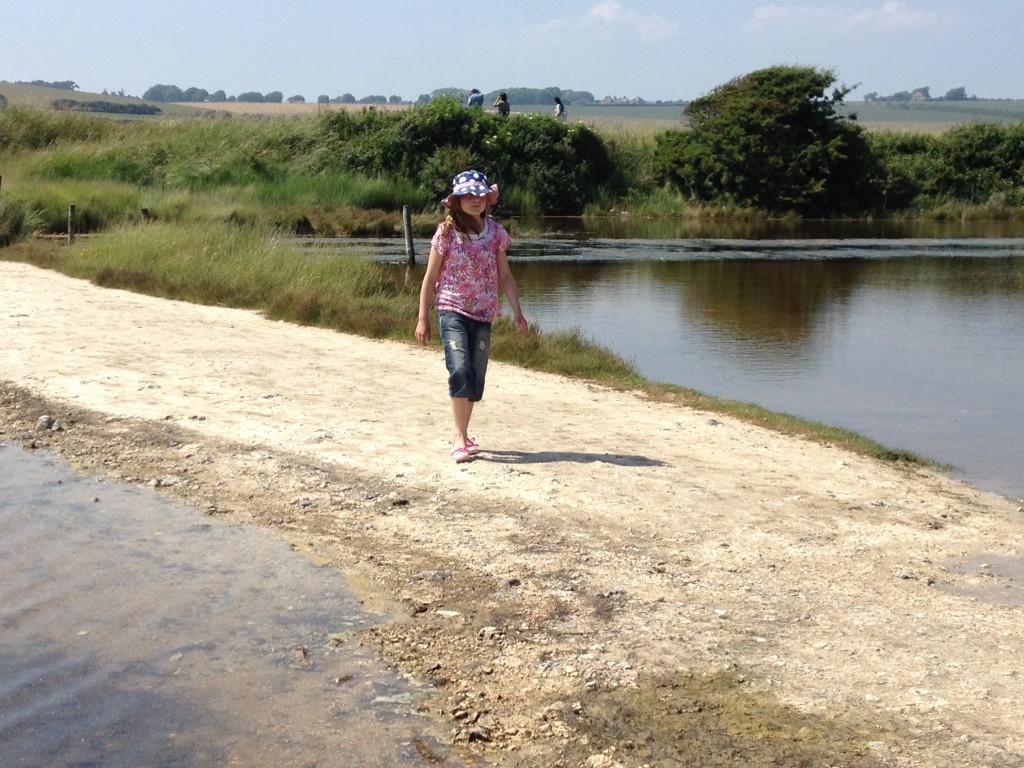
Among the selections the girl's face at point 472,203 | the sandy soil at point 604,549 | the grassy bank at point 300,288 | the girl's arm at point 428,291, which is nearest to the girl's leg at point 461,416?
the sandy soil at point 604,549

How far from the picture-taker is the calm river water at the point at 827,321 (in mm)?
12969

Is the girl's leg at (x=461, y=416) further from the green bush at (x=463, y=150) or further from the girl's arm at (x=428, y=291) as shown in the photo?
the green bush at (x=463, y=150)

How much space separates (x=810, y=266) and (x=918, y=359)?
14.4 m

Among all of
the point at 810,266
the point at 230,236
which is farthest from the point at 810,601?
the point at 810,266

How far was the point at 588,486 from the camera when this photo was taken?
812 cm

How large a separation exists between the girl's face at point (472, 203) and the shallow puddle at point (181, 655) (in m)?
2.36

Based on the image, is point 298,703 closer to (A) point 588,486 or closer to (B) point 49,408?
(A) point 588,486

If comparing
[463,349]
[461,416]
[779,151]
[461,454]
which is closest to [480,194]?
[463,349]

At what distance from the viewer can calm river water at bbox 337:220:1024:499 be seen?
42.5 feet

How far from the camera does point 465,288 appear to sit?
8430 mm

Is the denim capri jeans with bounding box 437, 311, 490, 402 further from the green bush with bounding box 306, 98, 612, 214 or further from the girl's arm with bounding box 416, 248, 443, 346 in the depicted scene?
the green bush with bounding box 306, 98, 612, 214

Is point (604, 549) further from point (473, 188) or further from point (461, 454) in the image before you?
point (473, 188)

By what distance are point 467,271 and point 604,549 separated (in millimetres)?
2297

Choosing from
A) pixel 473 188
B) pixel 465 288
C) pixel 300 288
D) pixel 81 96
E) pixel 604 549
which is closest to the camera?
pixel 604 549
